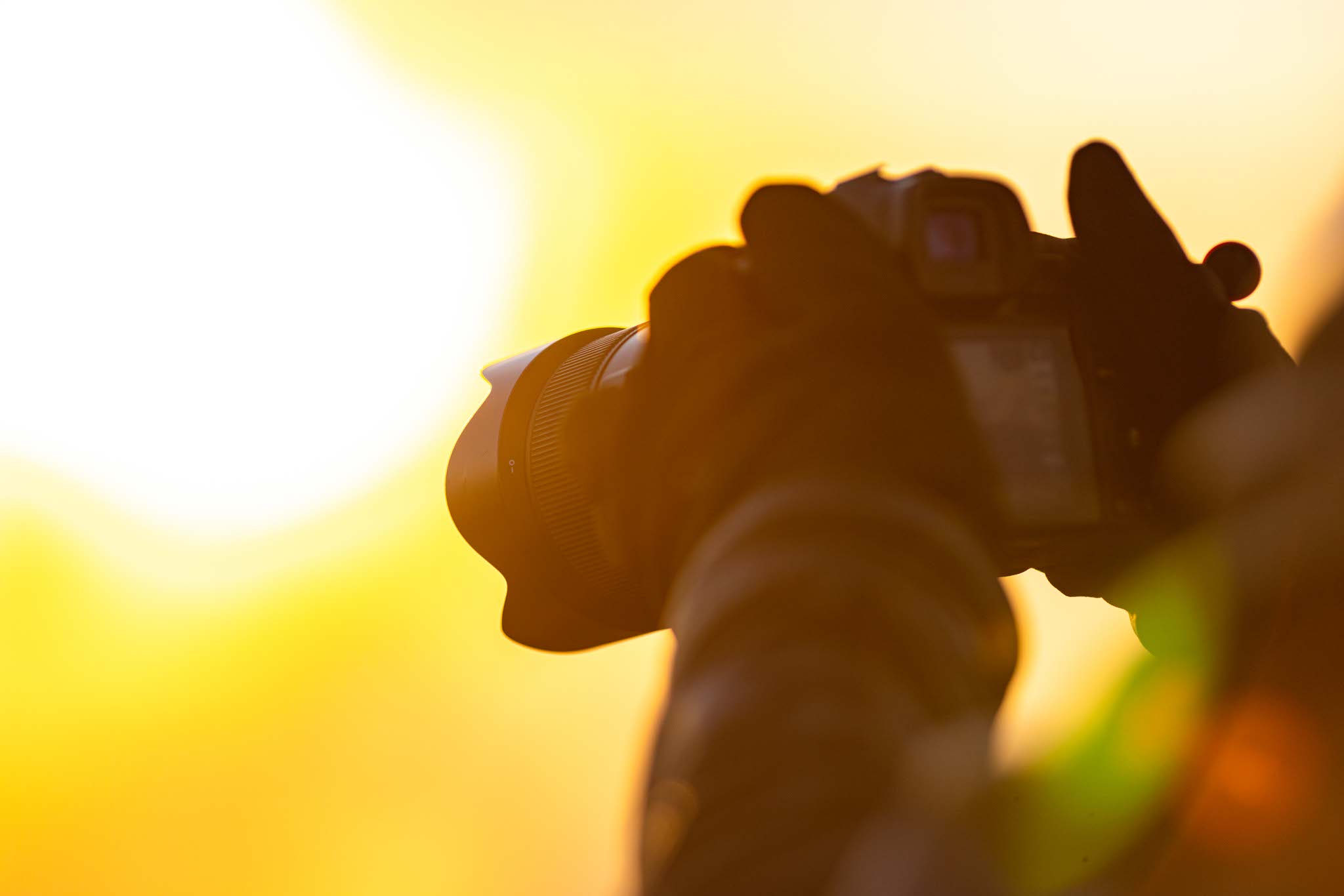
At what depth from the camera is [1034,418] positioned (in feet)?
1.74

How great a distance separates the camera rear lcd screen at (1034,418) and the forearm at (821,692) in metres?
0.16

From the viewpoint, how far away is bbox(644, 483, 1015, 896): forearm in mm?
287

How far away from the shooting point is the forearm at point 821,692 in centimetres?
29

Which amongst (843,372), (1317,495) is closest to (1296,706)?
(1317,495)

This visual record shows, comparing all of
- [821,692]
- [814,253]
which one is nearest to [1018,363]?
[814,253]

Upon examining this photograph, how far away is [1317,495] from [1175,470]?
6.0 inches

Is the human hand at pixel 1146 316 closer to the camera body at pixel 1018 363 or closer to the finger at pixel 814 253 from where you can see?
the camera body at pixel 1018 363

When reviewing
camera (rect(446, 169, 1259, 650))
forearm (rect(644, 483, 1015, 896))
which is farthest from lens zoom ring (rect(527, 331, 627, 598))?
forearm (rect(644, 483, 1015, 896))

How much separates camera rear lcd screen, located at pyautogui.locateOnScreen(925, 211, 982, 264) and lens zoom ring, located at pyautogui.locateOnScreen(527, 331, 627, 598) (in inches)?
12.0

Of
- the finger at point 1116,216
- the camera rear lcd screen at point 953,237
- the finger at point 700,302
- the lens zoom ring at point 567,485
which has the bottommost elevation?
the lens zoom ring at point 567,485

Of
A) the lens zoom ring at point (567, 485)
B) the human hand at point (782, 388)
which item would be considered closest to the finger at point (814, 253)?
the human hand at point (782, 388)

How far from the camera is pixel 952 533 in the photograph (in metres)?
0.36

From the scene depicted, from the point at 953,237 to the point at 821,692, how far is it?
0.28 meters

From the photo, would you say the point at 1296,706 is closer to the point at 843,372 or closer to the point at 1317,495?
the point at 1317,495
